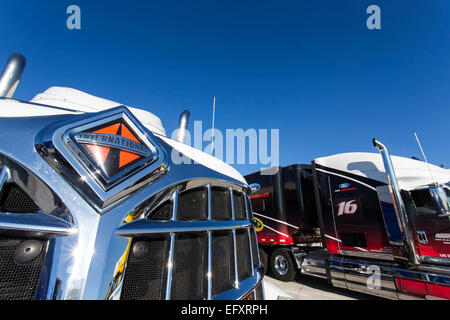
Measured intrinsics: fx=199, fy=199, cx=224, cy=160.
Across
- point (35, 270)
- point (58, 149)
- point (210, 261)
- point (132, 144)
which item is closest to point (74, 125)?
point (58, 149)

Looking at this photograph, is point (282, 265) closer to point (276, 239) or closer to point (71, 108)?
point (276, 239)

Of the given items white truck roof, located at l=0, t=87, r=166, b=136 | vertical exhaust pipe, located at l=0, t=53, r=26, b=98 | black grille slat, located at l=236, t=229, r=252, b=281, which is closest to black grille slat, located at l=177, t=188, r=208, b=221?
black grille slat, located at l=236, t=229, r=252, b=281

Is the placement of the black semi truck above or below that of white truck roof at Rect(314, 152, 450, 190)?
below

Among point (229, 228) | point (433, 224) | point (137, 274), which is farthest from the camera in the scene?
point (433, 224)

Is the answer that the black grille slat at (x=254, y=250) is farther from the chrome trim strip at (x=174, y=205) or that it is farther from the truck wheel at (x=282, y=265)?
the truck wheel at (x=282, y=265)

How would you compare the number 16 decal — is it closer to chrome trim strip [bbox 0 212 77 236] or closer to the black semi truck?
the black semi truck

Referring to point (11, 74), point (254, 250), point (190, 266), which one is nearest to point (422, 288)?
point (254, 250)

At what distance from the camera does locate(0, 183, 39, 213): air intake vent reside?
739mm

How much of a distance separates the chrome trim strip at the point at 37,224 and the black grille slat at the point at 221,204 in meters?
0.74

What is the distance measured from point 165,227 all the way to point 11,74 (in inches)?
108

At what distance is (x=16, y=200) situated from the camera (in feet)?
2.52

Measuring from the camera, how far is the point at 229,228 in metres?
1.26

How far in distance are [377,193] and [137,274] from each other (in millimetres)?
5454
